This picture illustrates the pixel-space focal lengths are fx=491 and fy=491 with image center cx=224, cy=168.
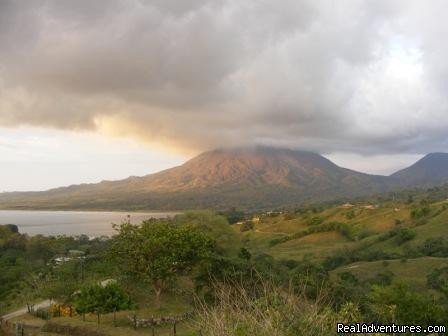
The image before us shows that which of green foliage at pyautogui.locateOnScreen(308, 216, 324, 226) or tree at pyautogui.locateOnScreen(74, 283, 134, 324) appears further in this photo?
green foliage at pyautogui.locateOnScreen(308, 216, 324, 226)

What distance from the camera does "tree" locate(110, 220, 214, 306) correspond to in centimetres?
2173

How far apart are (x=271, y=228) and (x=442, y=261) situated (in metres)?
49.3

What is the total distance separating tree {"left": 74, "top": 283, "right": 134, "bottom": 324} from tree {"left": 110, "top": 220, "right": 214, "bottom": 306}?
43.6 inches

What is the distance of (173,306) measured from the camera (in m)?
22.9

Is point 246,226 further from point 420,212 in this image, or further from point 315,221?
point 420,212

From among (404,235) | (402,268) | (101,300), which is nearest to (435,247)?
(404,235)

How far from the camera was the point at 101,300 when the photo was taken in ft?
72.3

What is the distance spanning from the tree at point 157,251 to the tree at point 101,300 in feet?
3.63

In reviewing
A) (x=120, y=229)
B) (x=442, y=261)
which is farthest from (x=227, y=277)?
(x=442, y=261)

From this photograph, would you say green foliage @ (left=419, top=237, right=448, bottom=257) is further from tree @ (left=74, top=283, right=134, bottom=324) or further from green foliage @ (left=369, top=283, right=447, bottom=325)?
tree @ (left=74, top=283, right=134, bottom=324)

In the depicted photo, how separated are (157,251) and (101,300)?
11.0 ft

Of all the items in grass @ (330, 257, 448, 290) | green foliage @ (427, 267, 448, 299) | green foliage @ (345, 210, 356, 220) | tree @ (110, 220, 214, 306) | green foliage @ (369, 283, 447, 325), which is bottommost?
grass @ (330, 257, 448, 290)

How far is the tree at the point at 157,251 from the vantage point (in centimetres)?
2173

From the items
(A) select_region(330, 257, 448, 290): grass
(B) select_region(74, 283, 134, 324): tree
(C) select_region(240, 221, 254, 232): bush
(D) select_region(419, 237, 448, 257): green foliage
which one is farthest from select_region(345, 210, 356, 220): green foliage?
(B) select_region(74, 283, 134, 324): tree
